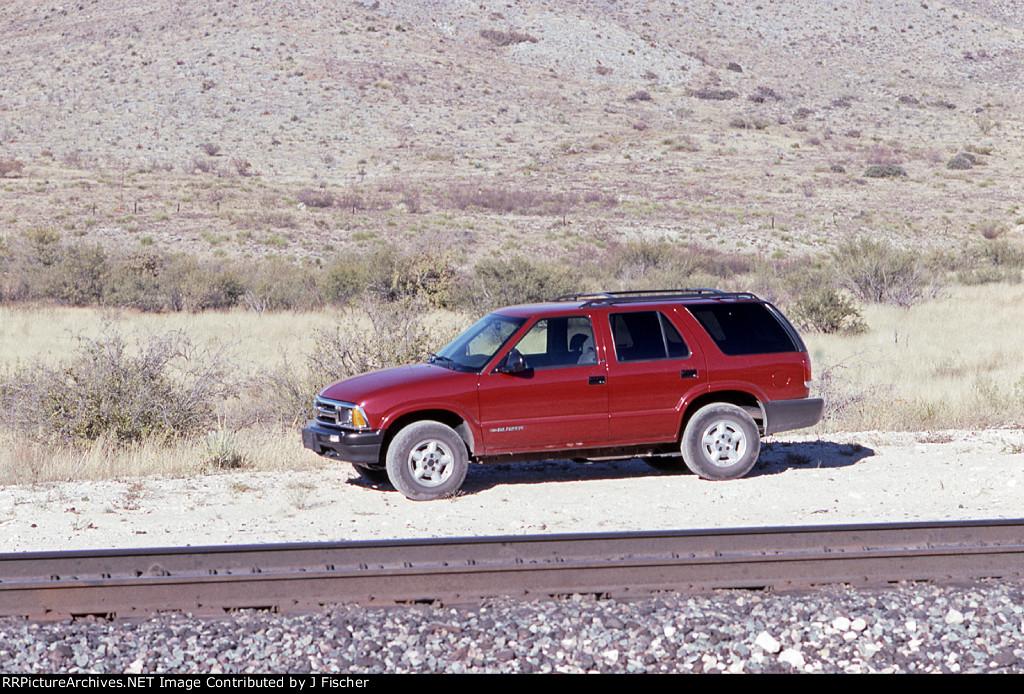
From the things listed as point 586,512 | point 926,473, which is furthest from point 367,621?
point 926,473

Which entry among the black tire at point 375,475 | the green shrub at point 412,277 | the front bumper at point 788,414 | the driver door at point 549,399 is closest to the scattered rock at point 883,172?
the green shrub at point 412,277

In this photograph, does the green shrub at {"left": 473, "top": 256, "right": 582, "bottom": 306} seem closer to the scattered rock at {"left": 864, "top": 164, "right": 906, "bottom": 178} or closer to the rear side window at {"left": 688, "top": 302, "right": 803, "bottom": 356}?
the rear side window at {"left": 688, "top": 302, "right": 803, "bottom": 356}

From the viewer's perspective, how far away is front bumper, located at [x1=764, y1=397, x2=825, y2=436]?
9.39 meters

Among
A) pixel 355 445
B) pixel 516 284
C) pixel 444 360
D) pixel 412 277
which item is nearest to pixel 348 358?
pixel 444 360

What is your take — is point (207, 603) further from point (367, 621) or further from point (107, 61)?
point (107, 61)

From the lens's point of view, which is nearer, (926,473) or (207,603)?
(207,603)

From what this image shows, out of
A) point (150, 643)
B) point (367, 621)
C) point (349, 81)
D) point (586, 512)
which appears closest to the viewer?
point (150, 643)

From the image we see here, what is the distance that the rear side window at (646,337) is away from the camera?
916 cm

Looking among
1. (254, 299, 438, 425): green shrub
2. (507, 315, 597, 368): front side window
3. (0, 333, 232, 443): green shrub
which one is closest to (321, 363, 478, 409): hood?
(507, 315, 597, 368): front side window

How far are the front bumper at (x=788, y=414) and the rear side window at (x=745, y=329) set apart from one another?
49 cm

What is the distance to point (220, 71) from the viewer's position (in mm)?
67750

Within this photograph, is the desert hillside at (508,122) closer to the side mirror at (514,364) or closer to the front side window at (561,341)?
the front side window at (561,341)

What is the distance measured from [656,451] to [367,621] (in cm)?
450

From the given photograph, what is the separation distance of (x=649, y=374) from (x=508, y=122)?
2239 inches
